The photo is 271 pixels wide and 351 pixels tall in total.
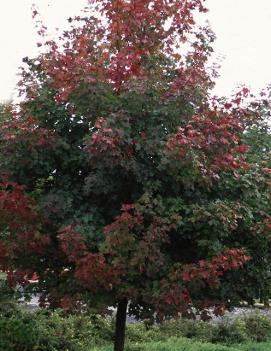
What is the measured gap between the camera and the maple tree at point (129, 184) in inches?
157

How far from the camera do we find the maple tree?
399cm

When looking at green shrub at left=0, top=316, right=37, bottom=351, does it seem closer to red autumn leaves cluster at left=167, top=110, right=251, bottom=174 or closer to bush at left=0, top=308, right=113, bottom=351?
bush at left=0, top=308, right=113, bottom=351

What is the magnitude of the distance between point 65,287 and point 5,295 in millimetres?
1323

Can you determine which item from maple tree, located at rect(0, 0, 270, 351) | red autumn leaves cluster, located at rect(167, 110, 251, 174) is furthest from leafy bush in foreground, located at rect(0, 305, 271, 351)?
red autumn leaves cluster, located at rect(167, 110, 251, 174)

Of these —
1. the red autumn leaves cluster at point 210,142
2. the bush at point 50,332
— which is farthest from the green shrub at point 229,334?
→ the red autumn leaves cluster at point 210,142

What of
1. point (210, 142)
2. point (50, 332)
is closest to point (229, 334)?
point (50, 332)

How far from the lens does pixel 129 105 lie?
4309mm

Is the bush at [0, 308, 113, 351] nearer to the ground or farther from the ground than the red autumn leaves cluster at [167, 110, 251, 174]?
nearer to the ground

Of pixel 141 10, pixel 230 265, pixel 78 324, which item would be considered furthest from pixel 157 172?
pixel 78 324

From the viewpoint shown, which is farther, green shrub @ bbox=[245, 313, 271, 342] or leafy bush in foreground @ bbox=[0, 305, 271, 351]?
green shrub @ bbox=[245, 313, 271, 342]

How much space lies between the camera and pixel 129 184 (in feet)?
14.7

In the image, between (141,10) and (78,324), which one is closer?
(141,10)

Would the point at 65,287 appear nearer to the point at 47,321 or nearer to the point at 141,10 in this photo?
the point at 141,10

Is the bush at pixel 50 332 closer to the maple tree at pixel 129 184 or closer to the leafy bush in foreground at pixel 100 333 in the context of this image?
the leafy bush in foreground at pixel 100 333
